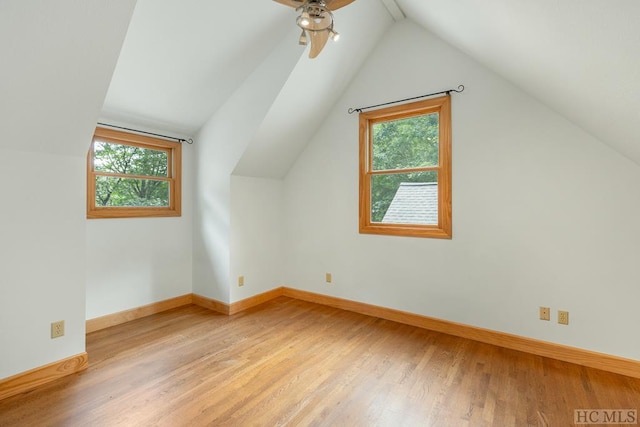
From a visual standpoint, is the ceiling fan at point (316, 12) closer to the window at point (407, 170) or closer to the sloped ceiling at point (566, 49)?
the sloped ceiling at point (566, 49)

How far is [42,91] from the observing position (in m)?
1.81

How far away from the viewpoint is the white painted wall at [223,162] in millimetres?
3006

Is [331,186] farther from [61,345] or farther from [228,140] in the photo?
[61,345]

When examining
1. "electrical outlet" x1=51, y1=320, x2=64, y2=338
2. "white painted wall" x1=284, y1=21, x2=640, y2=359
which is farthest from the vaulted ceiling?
"electrical outlet" x1=51, y1=320, x2=64, y2=338

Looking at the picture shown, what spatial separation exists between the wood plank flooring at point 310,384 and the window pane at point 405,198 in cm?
117

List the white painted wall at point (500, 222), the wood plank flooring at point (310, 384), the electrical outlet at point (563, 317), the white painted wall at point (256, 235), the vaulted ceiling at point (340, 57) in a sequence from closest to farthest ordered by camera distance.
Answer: the vaulted ceiling at point (340, 57) < the wood plank flooring at point (310, 384) < the white painted wall at point (500, 222) < the electrical outlet at point (563, 317) < the white painted wall at point (256, 235)

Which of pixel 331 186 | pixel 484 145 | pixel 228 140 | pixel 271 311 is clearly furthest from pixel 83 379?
pixel 484 145

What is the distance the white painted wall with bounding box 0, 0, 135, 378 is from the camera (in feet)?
5.21

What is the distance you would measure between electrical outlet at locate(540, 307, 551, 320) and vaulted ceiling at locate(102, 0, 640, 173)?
50.9 inches

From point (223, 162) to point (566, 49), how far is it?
305 cm

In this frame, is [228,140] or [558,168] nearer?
[558,168]

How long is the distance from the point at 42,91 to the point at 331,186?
2663 mm

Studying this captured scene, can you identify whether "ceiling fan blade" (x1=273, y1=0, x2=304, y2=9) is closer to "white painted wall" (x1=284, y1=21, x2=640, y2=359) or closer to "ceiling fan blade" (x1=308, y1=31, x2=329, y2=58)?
"ceiling fan blade" (x1=308, y1=31, x2=329, y2=58)

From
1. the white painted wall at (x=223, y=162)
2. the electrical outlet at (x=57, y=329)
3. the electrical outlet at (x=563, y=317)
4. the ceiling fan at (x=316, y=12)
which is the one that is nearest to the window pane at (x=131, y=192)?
the white painted wall at (x=223, y=162)
